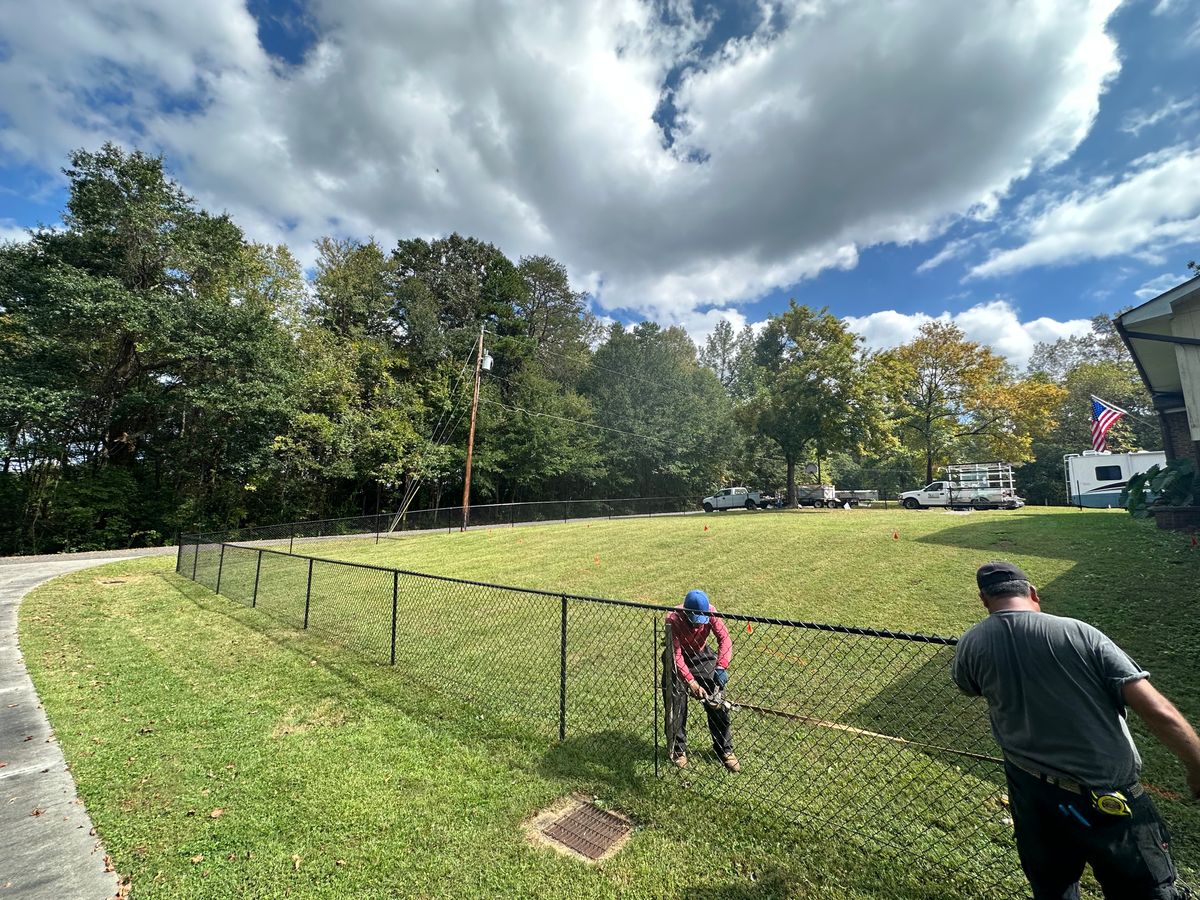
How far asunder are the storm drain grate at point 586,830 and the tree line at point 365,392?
71.9ft

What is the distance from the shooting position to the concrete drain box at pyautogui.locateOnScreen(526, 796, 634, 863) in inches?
110

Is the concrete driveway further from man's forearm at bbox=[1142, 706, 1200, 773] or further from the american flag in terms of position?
the american flag

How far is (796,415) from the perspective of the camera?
90.4 ft

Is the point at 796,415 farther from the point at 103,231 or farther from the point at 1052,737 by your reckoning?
the point at 103,231

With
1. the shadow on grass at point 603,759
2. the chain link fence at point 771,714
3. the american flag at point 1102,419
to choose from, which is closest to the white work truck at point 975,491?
the american flag at point 1102,419

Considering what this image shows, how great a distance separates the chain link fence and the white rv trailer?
25.6 metres

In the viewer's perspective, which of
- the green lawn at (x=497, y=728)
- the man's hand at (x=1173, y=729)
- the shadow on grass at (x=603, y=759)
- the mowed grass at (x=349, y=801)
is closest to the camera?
the man's hand at (x=1173, y=729)

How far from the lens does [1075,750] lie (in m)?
1.77

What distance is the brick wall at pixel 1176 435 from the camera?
12180 mm

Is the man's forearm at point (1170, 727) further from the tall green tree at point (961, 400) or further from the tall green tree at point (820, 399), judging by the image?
the tall green tree at point (961, 400)

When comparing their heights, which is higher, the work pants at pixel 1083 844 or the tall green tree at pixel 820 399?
the tall green tree at pixel 820 399

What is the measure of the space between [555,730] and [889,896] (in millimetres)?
2546

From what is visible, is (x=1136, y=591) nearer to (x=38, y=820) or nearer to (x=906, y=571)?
(x=906, y=571)

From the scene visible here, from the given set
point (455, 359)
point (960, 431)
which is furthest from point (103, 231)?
point (960, 431)
